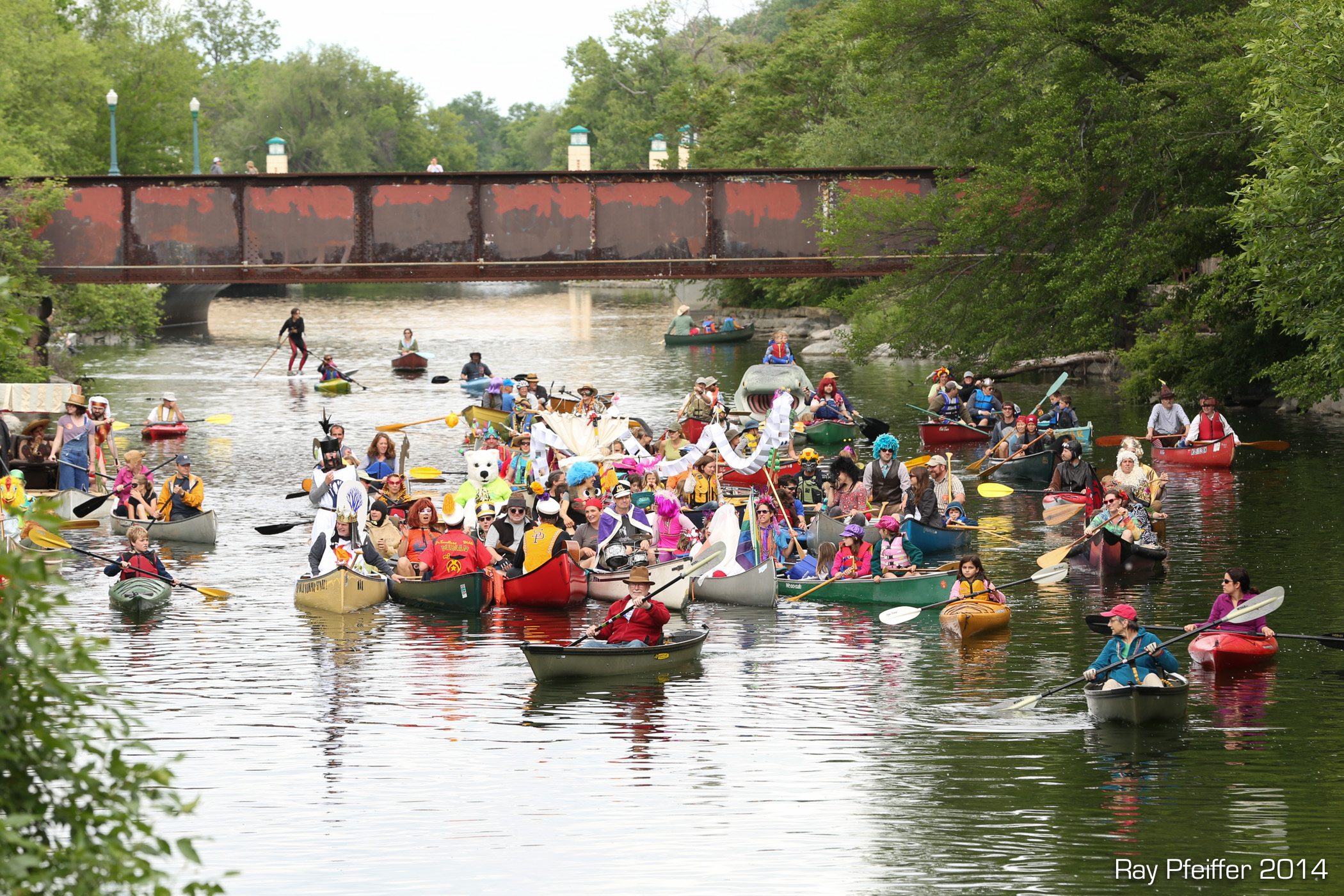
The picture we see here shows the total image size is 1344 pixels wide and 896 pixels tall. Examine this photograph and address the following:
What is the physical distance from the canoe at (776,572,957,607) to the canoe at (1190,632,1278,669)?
353 cm

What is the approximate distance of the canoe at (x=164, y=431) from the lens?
1427 inches

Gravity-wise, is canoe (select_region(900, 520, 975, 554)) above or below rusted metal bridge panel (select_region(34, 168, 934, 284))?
below

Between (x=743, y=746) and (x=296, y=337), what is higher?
(x=296, y=337)

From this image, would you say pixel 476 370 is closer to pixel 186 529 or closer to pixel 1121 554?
pixel 186 529

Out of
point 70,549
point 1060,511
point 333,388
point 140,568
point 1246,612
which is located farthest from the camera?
point 333,388

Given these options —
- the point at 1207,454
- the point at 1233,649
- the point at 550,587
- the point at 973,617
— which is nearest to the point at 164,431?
the point at 550,587

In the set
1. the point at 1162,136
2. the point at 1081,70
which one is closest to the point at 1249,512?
the point at 1162,136

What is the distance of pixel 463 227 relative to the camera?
129 feet

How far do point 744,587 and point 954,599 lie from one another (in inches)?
112

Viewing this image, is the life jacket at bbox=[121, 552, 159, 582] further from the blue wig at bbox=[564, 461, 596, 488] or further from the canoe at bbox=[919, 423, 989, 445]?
the canoe at bbox=[919, 423, 989, 445]

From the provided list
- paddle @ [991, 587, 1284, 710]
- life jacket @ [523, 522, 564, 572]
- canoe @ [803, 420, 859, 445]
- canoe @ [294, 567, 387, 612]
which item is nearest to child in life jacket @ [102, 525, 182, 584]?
canoe @ [294, 567, 387, 612]

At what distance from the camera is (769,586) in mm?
19828

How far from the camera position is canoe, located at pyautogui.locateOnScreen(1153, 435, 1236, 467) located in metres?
30.0

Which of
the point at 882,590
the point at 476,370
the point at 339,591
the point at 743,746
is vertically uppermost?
the point at 476,370
